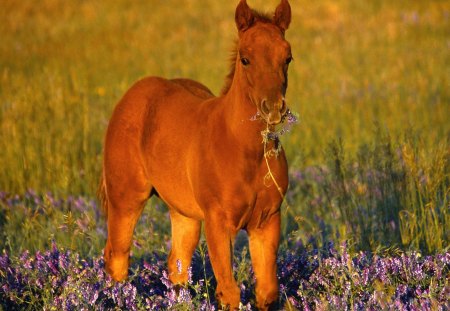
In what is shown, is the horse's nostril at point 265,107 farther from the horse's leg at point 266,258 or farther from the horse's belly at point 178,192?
the horse's belly at point 178,192

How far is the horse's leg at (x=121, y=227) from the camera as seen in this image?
6.27 m

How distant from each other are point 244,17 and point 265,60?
42cm

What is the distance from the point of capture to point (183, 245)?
21.0ft

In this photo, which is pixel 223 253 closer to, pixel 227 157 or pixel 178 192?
pixel 227 157

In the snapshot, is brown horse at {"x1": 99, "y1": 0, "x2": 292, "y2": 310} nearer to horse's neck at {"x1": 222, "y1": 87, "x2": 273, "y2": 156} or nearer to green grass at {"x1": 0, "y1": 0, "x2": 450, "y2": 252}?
horse's neck at {"x1": 222, "y1": 87, "x2": 273, "y2": 156}

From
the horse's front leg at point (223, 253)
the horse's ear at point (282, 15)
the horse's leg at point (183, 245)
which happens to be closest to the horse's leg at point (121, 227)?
the horse's leg at point (183, 245)

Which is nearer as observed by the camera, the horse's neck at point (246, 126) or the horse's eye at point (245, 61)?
the horse's eye at point (245, 61)

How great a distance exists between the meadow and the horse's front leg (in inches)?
5.4

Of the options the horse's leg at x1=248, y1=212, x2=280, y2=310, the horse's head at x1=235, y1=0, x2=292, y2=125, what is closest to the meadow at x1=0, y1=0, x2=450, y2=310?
the horse's leg at x1=248, y1=212, x2=280, y2=310

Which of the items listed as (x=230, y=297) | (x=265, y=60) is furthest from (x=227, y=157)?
(x=230, y=297)

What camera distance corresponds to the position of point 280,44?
5008 mm

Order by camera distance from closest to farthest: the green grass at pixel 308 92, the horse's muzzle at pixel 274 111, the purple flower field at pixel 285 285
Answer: the horse's muzzle at pixel 274 111, the purple flower field at pixel 285 285, the green grass at pixel 308 92

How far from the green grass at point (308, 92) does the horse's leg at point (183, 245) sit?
0.84m

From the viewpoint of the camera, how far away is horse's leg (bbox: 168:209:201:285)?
6.39m
